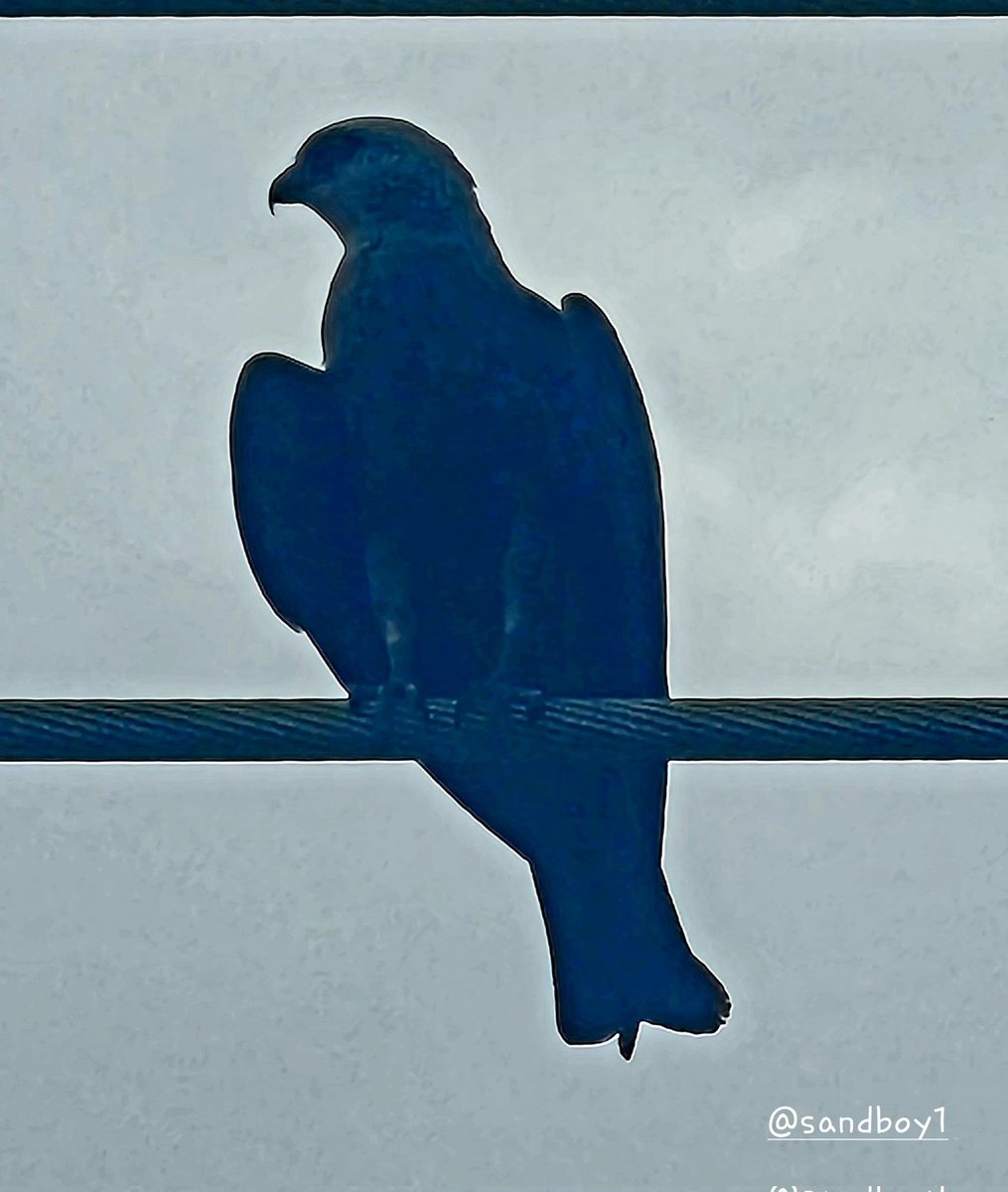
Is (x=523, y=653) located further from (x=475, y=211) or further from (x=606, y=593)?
(x=475, y=211)

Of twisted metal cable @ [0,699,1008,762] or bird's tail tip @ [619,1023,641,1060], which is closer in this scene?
twisted metal cable @ [0,699,1008,762]

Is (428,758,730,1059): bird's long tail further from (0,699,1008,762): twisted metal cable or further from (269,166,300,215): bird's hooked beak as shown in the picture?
(0,699,1008,762): twisted metal cable

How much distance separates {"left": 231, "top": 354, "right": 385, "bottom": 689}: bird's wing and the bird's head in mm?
180

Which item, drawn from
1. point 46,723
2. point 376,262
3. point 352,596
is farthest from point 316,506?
point 46,723

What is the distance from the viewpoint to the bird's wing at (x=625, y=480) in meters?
2.16

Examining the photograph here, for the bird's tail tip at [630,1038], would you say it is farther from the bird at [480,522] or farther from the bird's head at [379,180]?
the bird's head at [379,180]

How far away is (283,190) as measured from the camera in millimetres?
2225

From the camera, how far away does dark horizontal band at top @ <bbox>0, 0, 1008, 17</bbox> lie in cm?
142

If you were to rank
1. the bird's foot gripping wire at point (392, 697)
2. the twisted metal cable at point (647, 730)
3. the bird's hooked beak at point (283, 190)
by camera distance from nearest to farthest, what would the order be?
the twisted metal cable at point (647, 730) < the bird's foot gripping wire at point (392, 697) < the bird's hooked beak at point (283, 190)

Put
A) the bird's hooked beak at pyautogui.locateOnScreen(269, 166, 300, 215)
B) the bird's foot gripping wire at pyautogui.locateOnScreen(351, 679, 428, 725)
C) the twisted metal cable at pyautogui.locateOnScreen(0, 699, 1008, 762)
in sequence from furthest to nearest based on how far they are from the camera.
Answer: the bird's hooked beak at pyautogui.locateOnScreen(269, 166, 300, 215) → the bird's foot gripping wire at pyautogui.locateOnScreen(351, 679, 428, 725) → the twisted metal cable at pyautogui.locateOnScreen(0, 699, 1008, 762)

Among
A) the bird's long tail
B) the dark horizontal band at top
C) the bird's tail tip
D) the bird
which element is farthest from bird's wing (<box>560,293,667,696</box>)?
the dark horizontal band at top

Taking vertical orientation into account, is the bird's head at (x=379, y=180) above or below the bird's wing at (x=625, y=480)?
above

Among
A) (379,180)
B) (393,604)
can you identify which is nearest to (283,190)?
(379,180)

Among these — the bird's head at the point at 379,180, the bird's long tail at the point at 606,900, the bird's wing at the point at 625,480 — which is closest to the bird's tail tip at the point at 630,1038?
the bird's long tail at the point at 606,900
